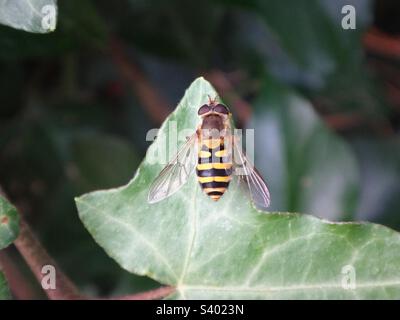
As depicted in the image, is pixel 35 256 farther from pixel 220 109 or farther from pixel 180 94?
pixel 180 94

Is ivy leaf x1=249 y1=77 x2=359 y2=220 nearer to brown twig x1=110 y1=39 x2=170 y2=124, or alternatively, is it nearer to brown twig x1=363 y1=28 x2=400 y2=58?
brown twig x1=110 y1=39 x2=170 y2=124

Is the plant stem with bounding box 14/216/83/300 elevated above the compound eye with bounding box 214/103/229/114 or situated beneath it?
situated beneath

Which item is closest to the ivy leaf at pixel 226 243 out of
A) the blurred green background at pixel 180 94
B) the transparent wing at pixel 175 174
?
the transparent wing at pixel 175 174

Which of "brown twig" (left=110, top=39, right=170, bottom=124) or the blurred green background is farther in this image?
"brown twig" (left=110, top=39, right=170, bottom=124)

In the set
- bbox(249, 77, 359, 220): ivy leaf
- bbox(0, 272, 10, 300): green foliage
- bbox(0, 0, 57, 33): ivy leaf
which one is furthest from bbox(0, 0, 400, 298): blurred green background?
bbox(0, 272, 10, 300): green foliage

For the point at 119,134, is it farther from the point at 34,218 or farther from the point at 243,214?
the point at 243,214

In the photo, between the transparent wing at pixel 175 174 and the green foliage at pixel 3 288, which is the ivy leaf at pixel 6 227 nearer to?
the green foliage at pixel 3 288
